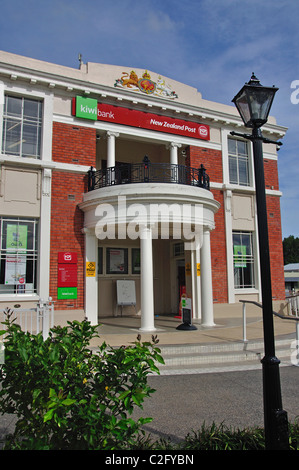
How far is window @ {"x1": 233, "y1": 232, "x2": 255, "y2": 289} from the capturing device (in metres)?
15.5

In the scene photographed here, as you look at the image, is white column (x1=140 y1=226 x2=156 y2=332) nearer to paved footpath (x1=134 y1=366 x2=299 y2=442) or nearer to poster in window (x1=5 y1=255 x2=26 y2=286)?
paved footpath (x1=134 y1=366 x2=299 y2=442)

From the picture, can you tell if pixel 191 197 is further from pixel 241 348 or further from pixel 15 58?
pixel 15 58

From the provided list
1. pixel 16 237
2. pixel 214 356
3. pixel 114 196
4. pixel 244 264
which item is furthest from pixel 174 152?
pixel 214 356

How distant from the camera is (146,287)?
11.0m

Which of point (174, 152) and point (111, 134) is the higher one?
point (111, 134)

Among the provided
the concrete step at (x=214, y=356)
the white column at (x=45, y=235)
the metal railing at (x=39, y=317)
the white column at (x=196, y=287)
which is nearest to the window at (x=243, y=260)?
the white column at (x=196, y=287)

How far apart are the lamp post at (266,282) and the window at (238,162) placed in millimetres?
12030

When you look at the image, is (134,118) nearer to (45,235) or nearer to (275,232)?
(45,235)

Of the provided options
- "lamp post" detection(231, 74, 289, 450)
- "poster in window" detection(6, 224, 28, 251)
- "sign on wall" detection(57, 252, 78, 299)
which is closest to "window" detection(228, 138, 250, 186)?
"sign on wall" detection(57, 252, 78, 299)

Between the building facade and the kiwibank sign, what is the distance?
0.04m

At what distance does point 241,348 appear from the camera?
8.88 meters

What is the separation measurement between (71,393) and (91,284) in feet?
31.7

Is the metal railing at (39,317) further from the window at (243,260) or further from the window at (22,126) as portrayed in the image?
the window at (243,260)

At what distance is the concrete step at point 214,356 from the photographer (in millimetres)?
7574
